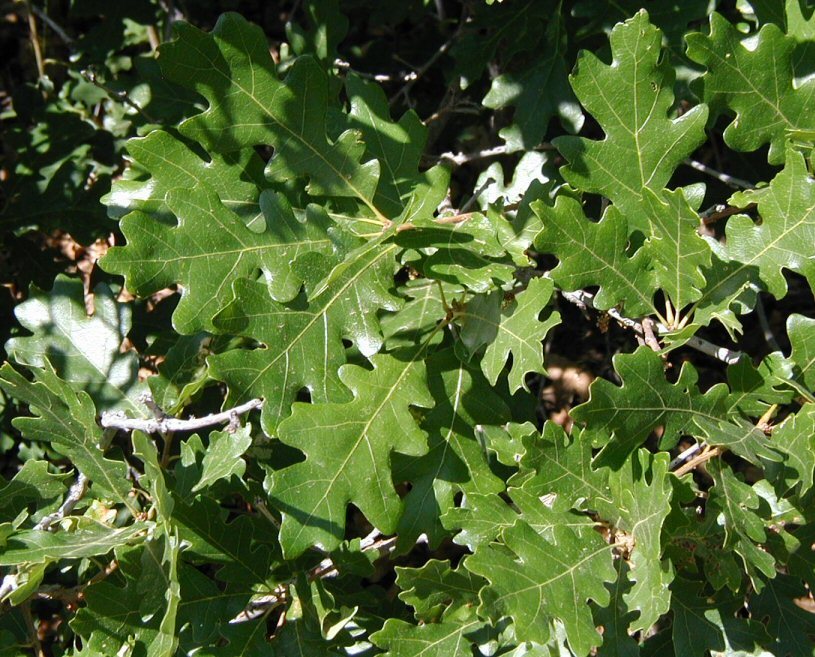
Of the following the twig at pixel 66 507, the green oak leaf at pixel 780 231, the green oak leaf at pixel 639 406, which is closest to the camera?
the green oak leaf at pixel 639 406

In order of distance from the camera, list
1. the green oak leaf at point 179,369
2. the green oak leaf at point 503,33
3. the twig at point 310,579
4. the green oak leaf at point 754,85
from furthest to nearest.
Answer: the green oak leaf at point 503,33, the green oak leaf at point 179,369, the twig at point 310,579, the green oak leaf at point 754,85

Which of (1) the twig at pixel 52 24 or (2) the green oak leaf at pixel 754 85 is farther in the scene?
(1) the twig at pixel 52 24

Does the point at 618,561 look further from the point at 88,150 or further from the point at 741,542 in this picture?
the point at 88,150

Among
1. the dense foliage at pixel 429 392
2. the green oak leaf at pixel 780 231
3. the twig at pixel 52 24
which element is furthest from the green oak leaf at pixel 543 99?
the twig at pixel 52 24

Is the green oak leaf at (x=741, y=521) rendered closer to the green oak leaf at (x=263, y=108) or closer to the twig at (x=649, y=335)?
the twig at (x=649, y=335)

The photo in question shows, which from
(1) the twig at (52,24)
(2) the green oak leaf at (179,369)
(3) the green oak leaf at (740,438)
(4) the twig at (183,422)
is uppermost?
(3) the green oak leaf at (740,438)

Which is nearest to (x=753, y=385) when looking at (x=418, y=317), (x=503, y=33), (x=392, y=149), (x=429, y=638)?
(x=418, y=317)
